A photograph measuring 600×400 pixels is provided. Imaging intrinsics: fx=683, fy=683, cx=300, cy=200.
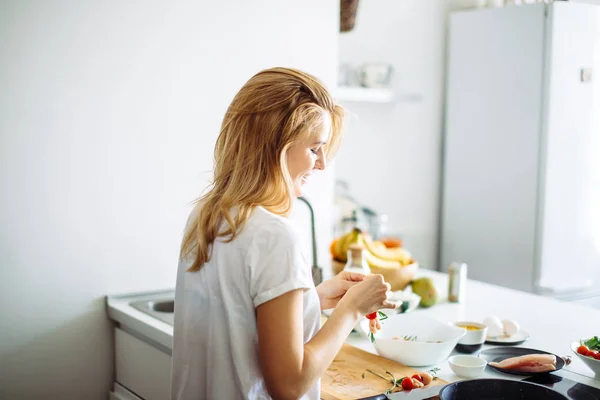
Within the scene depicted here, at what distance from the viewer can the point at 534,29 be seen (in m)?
3.21

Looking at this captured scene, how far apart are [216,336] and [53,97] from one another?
0.99 m

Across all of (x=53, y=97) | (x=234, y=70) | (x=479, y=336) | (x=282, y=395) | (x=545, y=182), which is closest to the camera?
(x=282, y=395)

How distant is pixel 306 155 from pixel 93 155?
3.06ft

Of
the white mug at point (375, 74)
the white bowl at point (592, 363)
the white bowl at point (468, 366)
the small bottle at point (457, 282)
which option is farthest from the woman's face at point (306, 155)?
the white mug at point (375, 74)

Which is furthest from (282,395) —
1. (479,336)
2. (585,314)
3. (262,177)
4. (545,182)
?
(545,182)

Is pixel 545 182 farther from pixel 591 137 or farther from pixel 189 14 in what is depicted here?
pixel 189 14

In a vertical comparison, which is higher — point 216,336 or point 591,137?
point 591,137

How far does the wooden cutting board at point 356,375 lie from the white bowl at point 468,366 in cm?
5

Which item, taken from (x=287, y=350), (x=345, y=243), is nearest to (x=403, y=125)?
(x=345, y=243)

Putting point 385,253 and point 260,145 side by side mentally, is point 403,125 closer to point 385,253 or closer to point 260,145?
point 385,253

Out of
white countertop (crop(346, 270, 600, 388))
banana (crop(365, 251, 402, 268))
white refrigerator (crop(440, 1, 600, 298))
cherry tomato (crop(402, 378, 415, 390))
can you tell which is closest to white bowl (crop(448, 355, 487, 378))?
white countertop (crop(346, 270, 600, 388))

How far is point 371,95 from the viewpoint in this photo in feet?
10.6

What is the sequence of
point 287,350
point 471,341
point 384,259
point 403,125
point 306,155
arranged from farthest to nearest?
point 403,125, point 384,259, point 471,341, point 306,155, point 287,350

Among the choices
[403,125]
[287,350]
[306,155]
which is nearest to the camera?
[287,350]
